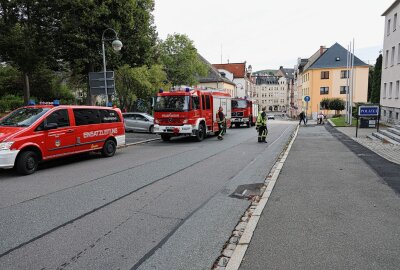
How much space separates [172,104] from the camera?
56.0 feet

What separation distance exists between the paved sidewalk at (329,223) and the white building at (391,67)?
74.8ft

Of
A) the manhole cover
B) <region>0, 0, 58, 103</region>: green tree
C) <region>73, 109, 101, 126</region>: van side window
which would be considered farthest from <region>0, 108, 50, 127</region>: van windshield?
<region>0, 0, 58, 103</region>: green tree

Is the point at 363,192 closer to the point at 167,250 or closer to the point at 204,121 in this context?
the point at 167,250

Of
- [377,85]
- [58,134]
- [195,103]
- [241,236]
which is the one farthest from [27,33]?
[377,85]

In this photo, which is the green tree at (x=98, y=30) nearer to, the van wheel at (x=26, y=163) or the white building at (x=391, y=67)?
the van wheel at (x=26, y=163)

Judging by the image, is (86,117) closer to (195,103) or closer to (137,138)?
(195,103)

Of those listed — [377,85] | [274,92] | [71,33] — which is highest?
[274,92]

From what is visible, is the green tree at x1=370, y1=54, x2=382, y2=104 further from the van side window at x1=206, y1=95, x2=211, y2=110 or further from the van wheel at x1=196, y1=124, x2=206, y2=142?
the van wheel at x1=196, y1=124, x2=206, y2=142

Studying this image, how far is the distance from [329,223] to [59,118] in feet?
27.0

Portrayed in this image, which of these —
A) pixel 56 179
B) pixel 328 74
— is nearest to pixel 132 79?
pixel 56 179

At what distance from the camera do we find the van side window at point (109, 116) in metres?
11.9

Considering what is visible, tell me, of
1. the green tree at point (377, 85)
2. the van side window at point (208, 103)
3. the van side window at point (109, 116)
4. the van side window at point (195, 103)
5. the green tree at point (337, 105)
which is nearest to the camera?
the van side window at point (109, 116)

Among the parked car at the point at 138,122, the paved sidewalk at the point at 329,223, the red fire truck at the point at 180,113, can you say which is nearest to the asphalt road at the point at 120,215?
the paved sidewalk at the point at 329,223

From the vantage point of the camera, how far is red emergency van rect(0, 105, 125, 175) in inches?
337
